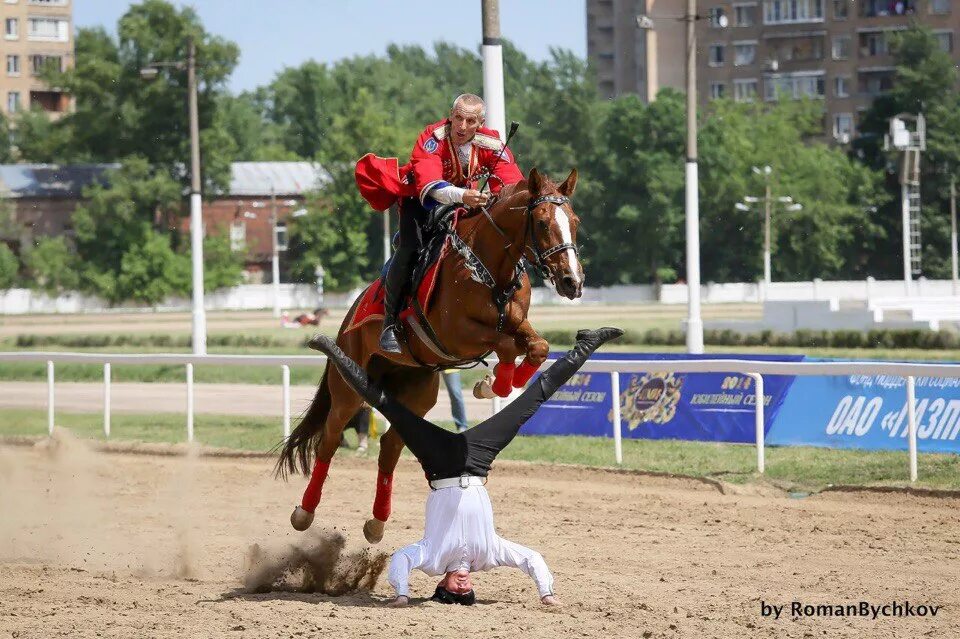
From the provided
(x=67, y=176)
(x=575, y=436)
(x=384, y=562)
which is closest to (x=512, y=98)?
(x=67, y=176)

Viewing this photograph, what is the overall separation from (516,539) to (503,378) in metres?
2.91

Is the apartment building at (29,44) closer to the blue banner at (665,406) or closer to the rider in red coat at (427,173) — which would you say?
the blue banner at (665,406)

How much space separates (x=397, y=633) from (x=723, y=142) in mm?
75020

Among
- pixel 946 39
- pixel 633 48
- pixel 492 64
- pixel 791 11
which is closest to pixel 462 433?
pixel 492 64

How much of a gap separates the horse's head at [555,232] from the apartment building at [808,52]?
87437 millimetres

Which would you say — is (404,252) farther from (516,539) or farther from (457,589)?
(516,539)

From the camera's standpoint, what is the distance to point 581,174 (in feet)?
250

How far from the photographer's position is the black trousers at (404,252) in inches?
327

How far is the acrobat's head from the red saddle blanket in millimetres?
1601

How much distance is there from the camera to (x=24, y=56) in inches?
3858

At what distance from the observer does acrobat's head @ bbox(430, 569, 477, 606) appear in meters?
7.59

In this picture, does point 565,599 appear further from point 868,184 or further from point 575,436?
point 868,184

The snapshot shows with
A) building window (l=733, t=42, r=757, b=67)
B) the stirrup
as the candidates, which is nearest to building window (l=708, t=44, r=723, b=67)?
building window (l=733, t=42, r=757, b=67)

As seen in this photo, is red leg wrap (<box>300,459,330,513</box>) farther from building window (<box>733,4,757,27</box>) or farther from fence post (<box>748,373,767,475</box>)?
building window (<box>733,4,757,27</box>)
